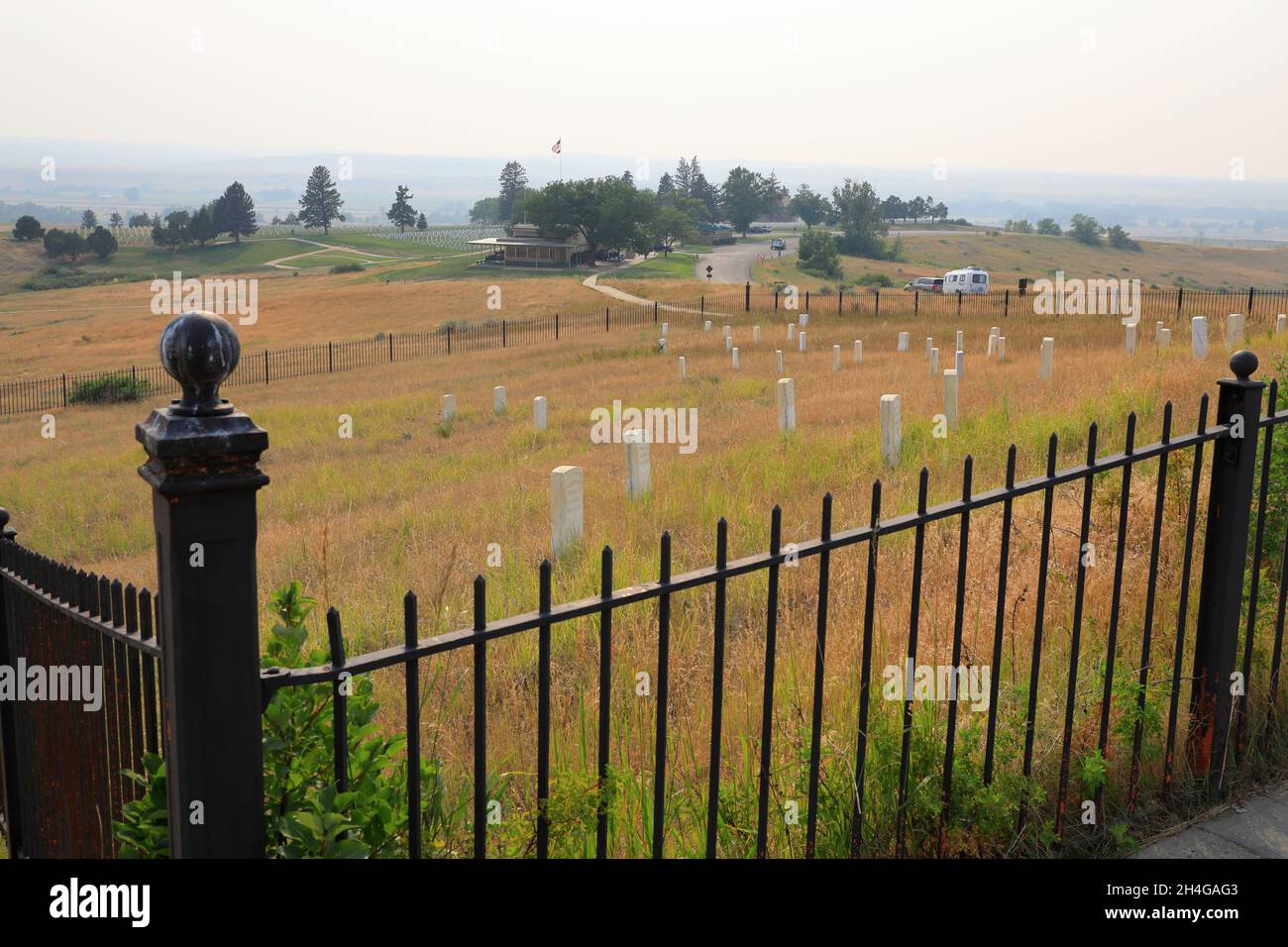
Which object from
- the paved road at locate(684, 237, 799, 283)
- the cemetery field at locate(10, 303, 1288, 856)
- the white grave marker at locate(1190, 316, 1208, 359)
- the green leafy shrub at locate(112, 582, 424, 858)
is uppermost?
the paved road at locate(684, 237, 799, 283)

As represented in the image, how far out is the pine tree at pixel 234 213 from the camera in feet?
478

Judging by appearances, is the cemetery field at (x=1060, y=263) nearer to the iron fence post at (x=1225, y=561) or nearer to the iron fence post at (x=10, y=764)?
the iron fence post at (x=1225, y=561)

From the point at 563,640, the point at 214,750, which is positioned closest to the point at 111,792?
the point at 214,750

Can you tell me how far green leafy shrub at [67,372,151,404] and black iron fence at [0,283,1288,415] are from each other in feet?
0.11

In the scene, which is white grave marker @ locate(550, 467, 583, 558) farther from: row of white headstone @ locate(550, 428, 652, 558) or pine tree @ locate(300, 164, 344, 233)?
pine tree @ locate(300, 164, 344, 233)

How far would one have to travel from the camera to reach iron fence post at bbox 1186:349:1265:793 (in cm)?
436

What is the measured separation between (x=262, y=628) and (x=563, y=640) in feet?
8.05

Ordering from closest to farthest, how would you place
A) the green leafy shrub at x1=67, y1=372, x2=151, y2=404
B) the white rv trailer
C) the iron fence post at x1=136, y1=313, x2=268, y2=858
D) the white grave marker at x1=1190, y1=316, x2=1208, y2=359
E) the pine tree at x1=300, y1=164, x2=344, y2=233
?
the iron fence post at x1=136, y1=313, x2=268, y2=858, the white grave marker at x1=1190, y1=316, x2=1208, y2=359, the green leafy shrub at x1=67, y1=372, x2=151, y2=404, the white rv trailer, the pine tree at x1=300, y1=164, x2=344, y2=233

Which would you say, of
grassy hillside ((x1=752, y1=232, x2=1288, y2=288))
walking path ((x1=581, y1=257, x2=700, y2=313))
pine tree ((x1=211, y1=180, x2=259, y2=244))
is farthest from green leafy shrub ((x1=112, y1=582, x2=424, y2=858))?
pine tree ((x1=211, y1=180, x2=259, y2=244))

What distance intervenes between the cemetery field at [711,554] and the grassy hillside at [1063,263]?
85.7 meters

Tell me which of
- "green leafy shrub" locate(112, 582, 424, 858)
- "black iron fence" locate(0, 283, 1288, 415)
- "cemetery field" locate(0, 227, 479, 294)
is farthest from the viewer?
"cemetery field" locate(0, 227, 479, 294)

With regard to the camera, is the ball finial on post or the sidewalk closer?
the ball finial on post

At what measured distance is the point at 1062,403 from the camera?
1359 cm

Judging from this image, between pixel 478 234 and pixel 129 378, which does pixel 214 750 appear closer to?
pixel 129 378
